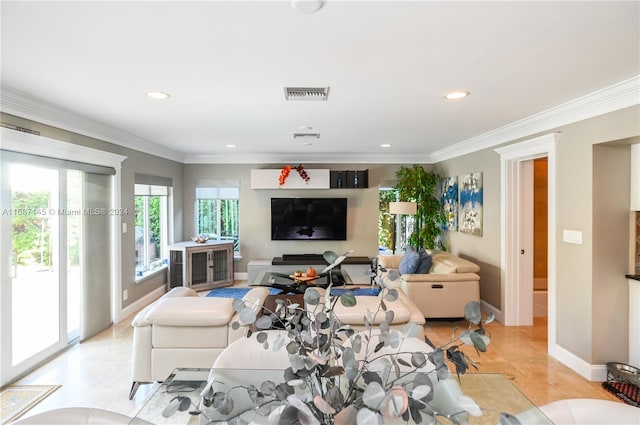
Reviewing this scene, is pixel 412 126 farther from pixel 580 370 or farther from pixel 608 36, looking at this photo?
pixel 580 370

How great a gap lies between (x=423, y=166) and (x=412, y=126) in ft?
8.69

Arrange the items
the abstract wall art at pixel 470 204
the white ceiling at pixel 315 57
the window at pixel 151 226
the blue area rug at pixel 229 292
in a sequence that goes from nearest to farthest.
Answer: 1. the white ceiling at pixel 315 57
2. the abstract wall art at pixel 470 204
3. the window at pixel 151 226
4. the blue area rug at pixel 229 292

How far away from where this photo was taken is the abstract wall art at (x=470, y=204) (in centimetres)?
471

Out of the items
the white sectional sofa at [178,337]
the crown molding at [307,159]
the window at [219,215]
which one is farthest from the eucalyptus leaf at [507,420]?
the window at [219,215]

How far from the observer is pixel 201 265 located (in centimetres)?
575

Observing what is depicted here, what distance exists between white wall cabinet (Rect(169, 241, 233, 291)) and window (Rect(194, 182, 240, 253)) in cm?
51

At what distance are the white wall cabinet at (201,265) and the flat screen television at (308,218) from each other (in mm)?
968

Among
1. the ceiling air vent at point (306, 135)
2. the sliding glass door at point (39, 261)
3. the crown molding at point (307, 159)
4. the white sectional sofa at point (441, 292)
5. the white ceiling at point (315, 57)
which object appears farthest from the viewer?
the crown molding at point (307, 159)

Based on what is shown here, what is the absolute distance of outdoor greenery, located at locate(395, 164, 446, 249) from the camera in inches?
231

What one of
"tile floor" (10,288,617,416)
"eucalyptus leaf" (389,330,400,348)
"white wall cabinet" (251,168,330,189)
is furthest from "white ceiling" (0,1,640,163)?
"white wall cabinet" (251,168,330,189)

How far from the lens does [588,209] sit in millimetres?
2891

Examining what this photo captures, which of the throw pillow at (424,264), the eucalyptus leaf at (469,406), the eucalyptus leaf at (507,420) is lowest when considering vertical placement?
the throw pillow at (424,264)

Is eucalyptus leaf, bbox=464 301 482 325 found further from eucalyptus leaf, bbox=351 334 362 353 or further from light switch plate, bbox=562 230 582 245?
light switch plate, bbox=562 230 582 245

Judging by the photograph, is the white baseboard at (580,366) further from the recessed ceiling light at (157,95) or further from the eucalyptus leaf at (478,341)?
the recessed ceiling light at (157,95)
